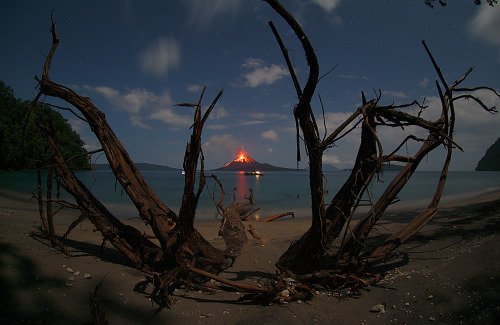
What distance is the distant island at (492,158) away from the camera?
125500 mm

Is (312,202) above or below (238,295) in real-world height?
above

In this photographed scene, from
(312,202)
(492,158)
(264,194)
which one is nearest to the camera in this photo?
(312,202)

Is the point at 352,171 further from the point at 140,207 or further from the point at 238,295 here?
the point at 140,207

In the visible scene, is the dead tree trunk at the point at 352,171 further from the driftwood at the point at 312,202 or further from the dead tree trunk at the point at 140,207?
the dead tree trunk at the point at 140,207

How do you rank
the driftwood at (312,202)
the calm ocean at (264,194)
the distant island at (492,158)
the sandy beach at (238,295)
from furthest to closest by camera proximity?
the distant island at (492,158), the calm ocean at (264,194), the driftwood at (312,202), the sandy beach at (238,295)

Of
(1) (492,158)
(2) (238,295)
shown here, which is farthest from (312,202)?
(1) (492,158)

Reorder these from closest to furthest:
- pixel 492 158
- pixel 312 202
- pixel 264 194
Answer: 1. pixel 312 202
2. pixel 264 194
3. pixel 492 158

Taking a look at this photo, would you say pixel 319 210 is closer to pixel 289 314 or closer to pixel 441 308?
pixel 289 314

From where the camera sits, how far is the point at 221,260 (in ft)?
13.4

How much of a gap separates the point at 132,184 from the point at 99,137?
868 millimetres

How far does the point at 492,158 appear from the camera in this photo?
13188 cm

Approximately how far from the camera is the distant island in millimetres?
125500

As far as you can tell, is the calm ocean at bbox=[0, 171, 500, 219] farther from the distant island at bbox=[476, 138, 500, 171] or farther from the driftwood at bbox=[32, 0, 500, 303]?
the distant island at bbox=[476, 138, 500, 171]

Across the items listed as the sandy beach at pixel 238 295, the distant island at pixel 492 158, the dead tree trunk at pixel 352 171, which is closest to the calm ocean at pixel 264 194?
the dead tree trunk at pixel 352 171
